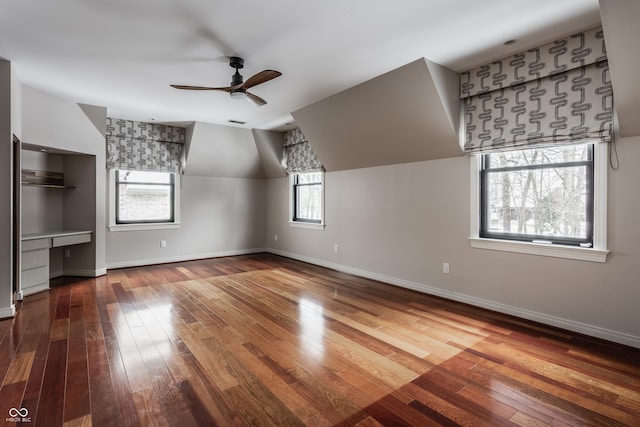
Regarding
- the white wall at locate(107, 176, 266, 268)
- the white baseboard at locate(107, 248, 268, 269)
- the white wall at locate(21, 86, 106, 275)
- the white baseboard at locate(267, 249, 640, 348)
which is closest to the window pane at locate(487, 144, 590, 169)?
the white baseboard at locate(267, 249, 640, 348)

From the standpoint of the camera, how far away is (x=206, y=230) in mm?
6770

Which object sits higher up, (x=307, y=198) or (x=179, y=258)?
(x=307, y=198)

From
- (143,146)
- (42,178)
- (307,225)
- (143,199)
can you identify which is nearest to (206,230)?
(143,199)

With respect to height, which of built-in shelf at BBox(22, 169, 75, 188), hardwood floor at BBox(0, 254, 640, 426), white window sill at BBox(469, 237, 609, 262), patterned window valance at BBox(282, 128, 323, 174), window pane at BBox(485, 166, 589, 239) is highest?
patterned window valance at BBox(282, 128, 323, 174)

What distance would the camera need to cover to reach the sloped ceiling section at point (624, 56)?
212cm

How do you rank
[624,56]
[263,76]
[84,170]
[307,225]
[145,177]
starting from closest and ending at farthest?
1. [624,56]
2. [263,76]
3. [84,170]
4. [145,177]
5. [307,225]

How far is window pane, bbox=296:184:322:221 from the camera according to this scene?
20.8 ft

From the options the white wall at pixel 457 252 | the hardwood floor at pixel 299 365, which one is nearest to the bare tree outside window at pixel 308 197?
the white wall at pixel 457 252

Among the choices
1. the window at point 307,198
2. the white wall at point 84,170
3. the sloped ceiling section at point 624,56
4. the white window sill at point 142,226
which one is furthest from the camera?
the window at point 307,198

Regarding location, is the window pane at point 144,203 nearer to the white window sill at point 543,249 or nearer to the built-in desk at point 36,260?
the built-in desk at point 36,260

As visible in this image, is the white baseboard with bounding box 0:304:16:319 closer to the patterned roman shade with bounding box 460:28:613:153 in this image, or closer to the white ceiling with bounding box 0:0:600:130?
the white ceiling with bounding box 0:0:600:130

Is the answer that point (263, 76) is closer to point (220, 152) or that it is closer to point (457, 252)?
point (457, 252)

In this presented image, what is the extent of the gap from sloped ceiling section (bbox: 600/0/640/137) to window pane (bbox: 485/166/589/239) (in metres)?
0.56

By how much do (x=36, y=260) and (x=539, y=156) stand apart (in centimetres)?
609
